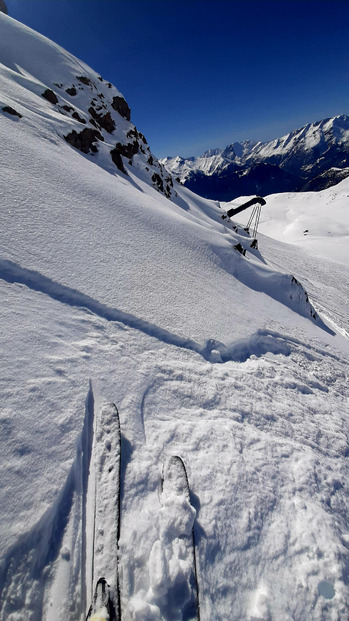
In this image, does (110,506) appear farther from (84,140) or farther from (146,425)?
(84,140)

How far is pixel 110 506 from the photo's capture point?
3.63m

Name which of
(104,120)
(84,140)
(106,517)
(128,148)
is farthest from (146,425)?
(104,120)

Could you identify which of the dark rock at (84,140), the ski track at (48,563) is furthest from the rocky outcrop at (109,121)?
the ski track at (48,563)

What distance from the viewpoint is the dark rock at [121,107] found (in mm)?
33719

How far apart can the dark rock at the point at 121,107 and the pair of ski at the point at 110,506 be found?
41666mm

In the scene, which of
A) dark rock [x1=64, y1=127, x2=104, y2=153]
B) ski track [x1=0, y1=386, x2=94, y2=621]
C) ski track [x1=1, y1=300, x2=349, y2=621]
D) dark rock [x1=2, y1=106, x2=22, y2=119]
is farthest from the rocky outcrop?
ski track [x1=0, y1=386, x2=94, y2=621]

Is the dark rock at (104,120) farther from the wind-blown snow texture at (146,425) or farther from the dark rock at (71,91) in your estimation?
the wind-blown snow texture at (146,425)

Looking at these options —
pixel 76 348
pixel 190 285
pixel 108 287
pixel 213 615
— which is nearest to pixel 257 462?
pixel 213 615

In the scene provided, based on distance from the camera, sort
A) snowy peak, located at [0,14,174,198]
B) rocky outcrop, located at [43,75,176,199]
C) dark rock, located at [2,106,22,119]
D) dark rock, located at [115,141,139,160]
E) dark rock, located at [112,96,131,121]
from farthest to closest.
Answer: dark rock, located at [112,96,131,121] < dark rock, located at [115,141,139,160] < rocky outcrop, located at [43,75,176,199] < snowy peak, located at [0,14,174,198] < dark rock, located at [2,106,22,119]

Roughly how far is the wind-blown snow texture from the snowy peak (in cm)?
971

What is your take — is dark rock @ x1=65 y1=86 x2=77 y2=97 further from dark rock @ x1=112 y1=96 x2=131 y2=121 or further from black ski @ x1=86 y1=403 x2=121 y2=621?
black ski @ x1=86 y1=403 x2=121 y2=621

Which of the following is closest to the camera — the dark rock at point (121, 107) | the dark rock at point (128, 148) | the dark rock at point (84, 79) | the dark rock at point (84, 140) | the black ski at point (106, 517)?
the black ski at point (106, 517)

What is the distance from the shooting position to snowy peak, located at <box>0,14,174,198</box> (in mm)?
18906

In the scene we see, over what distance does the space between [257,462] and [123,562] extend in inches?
110
